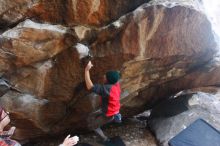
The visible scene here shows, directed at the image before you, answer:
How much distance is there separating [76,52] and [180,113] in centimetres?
356

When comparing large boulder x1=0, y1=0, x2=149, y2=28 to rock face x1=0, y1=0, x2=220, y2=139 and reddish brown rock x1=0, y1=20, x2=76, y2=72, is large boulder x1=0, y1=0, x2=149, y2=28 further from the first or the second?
reddish brown rock x1=0, y1=20, x2=76, y2=72

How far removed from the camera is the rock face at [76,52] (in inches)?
242

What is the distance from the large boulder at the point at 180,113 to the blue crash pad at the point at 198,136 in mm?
189

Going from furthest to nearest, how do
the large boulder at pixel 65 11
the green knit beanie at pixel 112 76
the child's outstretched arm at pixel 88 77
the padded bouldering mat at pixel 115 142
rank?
the padded bouldering mat at pixel 115 142 → the green knit beanie at pixel 112 76 → the child's outstretched arm at pixel 88 77 → the large boulder at pixel 65 11

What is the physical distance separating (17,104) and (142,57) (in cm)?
277

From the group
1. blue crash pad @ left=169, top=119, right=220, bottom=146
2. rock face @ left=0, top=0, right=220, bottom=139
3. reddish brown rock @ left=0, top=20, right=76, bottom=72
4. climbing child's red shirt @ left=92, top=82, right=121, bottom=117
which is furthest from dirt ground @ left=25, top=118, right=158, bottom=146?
reddish brown rock @ left=0, top=20, right=76, bottom=72

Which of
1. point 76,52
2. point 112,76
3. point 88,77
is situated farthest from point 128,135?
point 76,52

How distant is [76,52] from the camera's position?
6586mm

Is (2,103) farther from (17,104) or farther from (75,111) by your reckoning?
(75,111)

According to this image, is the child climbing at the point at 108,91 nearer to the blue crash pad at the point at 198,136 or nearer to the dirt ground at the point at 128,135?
the dirt ground at the point at 128,135

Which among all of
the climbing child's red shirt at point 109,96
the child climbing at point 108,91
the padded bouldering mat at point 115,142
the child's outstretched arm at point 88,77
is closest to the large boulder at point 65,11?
the child's outstretched arm at point 88,77

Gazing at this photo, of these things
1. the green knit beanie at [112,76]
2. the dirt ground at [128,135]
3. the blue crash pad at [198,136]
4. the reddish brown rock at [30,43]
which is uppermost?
the reddish brown rock at [30,43]

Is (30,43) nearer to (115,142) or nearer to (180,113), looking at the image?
(115,142)

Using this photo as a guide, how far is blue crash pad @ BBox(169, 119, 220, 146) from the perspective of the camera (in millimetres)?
7797
